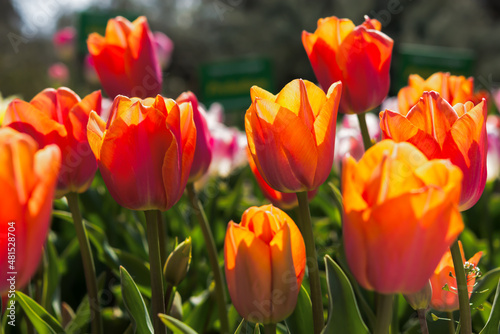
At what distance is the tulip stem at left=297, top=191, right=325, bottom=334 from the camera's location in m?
0.55

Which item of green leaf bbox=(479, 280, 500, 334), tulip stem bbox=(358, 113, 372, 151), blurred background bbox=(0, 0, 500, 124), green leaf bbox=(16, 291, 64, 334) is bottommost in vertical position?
blurred background bbox=(0, 0, 500, 124)

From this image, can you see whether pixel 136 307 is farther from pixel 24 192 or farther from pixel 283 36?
pixel 283 36

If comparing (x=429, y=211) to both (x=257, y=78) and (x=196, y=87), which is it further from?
(x=196, y=87)

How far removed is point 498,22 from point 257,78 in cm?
591

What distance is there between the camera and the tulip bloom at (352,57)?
69 centimetres

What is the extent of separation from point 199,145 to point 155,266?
26 cm

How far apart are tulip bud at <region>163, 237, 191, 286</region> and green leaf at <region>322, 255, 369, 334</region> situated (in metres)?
0.16

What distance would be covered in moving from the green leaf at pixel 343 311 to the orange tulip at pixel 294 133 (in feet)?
0.31

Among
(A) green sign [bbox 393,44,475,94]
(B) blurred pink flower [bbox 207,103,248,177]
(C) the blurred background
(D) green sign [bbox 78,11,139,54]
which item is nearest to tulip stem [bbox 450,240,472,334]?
(B) blurred pink flower [bbox 207,103,248,177]

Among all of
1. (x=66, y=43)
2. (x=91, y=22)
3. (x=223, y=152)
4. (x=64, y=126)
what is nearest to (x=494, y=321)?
(x=64, y=126)

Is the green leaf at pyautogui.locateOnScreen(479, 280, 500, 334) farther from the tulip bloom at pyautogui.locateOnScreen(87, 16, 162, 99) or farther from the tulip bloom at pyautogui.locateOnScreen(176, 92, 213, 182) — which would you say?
the tulip bloom at pyautogui.locateOnScreen(87, 16, 162, 99)

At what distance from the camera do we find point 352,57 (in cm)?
70

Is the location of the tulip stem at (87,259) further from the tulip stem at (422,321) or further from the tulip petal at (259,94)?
the tulip stem at (422,321)

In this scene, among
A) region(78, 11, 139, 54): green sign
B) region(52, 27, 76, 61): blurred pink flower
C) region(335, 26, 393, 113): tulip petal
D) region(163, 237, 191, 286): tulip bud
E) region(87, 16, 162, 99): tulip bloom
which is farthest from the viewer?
region(52, 27, 76, 61): blurred pink flower
